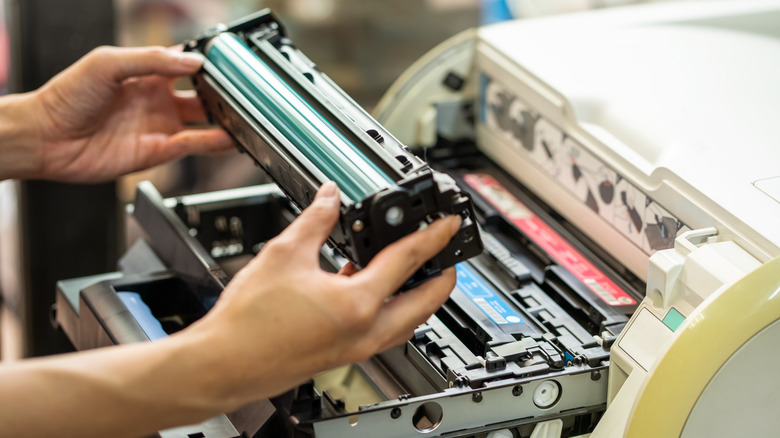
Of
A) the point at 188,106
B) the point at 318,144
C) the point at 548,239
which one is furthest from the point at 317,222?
the point at 188,106

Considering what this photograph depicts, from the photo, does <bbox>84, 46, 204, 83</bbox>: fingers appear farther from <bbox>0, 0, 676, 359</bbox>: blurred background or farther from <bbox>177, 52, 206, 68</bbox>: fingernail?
<bbox>0, 0, 676, 359</bbox>: blurred background

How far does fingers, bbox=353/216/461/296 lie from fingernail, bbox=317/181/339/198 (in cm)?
10

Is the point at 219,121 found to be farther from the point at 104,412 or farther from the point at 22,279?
the point at 22,279

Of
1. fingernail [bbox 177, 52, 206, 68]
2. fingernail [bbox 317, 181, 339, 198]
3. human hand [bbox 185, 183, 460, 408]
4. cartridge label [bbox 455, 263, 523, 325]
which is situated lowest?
cartridge label [bbox 455, 263, 523, 325]

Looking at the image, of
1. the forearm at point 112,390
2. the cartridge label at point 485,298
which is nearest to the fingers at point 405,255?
the forearm at point 112,390

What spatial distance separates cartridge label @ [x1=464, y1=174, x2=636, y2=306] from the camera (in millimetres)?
1555

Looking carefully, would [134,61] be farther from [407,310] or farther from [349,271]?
[407,310]

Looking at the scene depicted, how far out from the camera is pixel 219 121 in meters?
1.79

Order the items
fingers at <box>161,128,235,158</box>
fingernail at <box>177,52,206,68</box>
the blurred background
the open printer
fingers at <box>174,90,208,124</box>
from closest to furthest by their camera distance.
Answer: the open printer, fingernail at <box>177,52,206,68</box>, fingers at <box>161,128,235,158</box>, fingers at <box>174,90,208,124</box>, the blurred background

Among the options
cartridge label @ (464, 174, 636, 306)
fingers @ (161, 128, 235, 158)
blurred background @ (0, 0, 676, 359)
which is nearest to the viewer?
cartridge label @ (464, 174, 636, 306)

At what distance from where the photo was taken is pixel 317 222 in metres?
1.13

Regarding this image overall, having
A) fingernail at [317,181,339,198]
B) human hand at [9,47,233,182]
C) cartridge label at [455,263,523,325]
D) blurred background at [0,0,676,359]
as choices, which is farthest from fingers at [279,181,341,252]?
blurred background at [0,0,676,359]

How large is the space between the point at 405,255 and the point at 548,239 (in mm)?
663

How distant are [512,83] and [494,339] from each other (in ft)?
2.25
